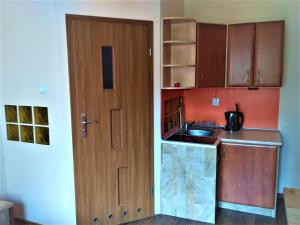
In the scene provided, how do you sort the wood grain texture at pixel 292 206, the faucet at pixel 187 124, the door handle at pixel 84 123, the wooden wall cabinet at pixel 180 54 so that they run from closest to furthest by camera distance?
the wood grain texture at pixel 292 206 → the door handle at pixel 84 123 → the wooden wall cabinet at pixel 180 54 → the faucet at pixel 187 124

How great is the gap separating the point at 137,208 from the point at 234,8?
2.61m

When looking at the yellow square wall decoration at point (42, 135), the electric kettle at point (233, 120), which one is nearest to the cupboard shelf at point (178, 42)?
the electric kettle at point (233, 120)

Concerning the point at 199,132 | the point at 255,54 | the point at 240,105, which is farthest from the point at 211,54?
the point at 199,132

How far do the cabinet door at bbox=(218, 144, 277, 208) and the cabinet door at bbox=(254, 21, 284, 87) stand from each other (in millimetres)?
788

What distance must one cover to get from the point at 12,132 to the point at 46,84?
0.73 metres

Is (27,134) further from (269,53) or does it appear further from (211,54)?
(269,53)

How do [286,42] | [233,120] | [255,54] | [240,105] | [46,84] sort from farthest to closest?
[240,105]
[233,120]
[286,42]
[255,54]
[46,84]

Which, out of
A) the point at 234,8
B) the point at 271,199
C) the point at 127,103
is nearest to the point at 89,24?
the point at 127,103

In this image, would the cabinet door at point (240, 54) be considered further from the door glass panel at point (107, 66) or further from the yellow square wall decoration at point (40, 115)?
the yellow square wall decoration at point (40, 115)

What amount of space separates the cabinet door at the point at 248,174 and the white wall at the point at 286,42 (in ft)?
2.05

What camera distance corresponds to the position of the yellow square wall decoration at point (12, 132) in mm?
2865

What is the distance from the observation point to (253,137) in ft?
10.1

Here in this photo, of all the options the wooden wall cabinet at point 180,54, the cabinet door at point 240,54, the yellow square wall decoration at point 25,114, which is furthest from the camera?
the cabinet door at point 240,54

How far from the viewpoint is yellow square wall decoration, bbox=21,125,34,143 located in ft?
9.09
